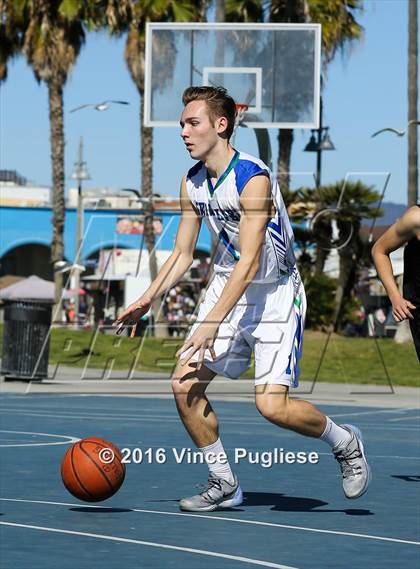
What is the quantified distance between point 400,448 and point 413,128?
73.9ft

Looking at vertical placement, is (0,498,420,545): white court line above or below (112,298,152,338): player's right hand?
below

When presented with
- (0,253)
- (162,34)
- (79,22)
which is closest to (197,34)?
(162,34)

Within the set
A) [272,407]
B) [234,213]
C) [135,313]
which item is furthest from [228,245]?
[272,407]

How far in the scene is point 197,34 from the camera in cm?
2327

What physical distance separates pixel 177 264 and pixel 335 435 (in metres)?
1.37

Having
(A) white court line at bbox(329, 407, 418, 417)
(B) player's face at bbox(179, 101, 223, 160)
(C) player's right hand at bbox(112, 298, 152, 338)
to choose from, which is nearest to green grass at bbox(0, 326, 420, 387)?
(A) white court line at bbox(329, 407, 418, 417)

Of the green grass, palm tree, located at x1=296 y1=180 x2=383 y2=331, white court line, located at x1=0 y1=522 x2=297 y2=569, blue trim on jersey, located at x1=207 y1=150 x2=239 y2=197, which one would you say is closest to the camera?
white court line, located at x1=0 y1=522 x2=297 y2=569

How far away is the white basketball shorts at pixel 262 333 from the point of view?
817 centimetres

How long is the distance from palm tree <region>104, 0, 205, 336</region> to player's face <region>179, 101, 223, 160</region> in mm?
28620

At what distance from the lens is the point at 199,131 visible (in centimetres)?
815

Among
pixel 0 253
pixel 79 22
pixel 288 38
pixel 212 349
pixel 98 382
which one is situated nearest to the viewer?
pixel 212 349

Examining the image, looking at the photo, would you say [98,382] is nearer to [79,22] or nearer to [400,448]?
[400,448]

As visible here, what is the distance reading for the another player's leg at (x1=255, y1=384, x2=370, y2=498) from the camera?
8148 mm

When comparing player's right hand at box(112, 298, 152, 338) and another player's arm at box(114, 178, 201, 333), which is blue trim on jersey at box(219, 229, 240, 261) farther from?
player's right hand at box(112, 298, 152, 338)
